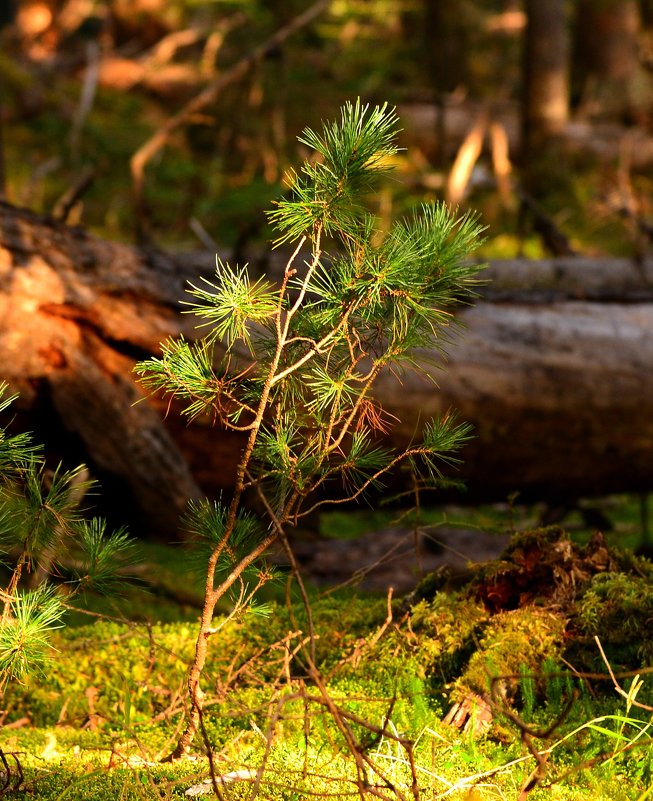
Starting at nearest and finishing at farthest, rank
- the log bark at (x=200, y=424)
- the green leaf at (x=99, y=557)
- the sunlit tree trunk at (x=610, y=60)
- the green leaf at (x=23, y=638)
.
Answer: the green leaf at (x=23, y=638) → the green leaf at (x=99, y=557) → the log bark at (x=200, y=424) → the sunlit tree trunk at (x=610, y=60)

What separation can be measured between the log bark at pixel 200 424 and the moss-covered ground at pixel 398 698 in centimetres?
152

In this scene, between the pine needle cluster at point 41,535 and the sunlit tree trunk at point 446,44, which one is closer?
the pine needle cluster at point 41,535

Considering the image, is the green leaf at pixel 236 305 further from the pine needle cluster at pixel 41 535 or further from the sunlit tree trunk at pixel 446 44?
the sunlit tree trunk at pixel 446 44

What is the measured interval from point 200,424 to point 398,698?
2.96 metres

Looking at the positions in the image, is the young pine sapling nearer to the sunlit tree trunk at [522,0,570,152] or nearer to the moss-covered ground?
the moss-covered ground

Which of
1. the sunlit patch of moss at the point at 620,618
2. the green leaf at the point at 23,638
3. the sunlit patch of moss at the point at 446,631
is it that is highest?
the green leaf at the point at 23,638

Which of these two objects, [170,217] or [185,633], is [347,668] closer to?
[185,633]

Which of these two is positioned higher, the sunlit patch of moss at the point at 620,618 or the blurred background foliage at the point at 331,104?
the blurred background foliage at the point at 331,104

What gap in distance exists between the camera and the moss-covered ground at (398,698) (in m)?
2.11

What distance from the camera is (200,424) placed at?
4.98 meters

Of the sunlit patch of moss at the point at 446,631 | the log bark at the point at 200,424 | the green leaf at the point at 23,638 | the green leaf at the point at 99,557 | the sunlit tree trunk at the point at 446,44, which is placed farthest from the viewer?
the sunlit tree trunk at the point at 446,44

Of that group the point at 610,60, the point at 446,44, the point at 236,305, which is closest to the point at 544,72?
the point at 446,44

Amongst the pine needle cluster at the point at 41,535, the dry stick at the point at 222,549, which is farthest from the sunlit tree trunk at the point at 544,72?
the pine needle cluster at the point at 41,535

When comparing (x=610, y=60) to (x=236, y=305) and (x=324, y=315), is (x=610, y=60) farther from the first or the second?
(x=236, y=305)
